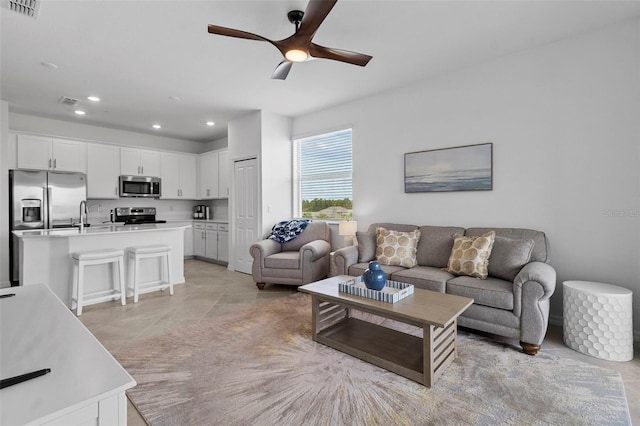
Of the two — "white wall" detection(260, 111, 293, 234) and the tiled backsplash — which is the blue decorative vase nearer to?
"white wall" detection(260, 111, 293, 234)

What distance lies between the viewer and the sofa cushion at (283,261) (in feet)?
13.8

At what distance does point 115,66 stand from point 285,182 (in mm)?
2806

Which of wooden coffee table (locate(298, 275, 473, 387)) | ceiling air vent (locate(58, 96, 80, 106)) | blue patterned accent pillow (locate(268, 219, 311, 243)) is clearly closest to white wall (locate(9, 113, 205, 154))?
ceiling air vent (locate(58, 96, 80, 106))

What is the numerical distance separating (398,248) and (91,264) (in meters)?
3.45

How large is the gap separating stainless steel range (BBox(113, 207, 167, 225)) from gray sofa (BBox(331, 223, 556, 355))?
467 centimetres

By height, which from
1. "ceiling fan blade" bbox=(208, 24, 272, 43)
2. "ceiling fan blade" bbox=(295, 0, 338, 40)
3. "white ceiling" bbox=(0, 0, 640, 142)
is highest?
"white ceiling" bbox=(0, 0, 640, 142)

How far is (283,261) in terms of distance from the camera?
4.25 metres

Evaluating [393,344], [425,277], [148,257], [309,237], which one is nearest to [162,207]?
[148,257]

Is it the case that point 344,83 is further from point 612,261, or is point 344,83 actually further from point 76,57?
point 612,261

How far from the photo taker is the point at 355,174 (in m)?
4.69

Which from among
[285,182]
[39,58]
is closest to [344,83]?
[285,182]

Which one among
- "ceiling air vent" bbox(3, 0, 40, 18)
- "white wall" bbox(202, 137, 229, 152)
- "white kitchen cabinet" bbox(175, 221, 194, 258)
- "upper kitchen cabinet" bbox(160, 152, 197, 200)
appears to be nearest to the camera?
"ceiling air vent" bbox(3, 0, 40, 18)

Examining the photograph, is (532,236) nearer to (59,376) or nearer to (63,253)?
(59,376)

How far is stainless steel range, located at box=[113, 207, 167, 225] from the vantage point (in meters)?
6.22
